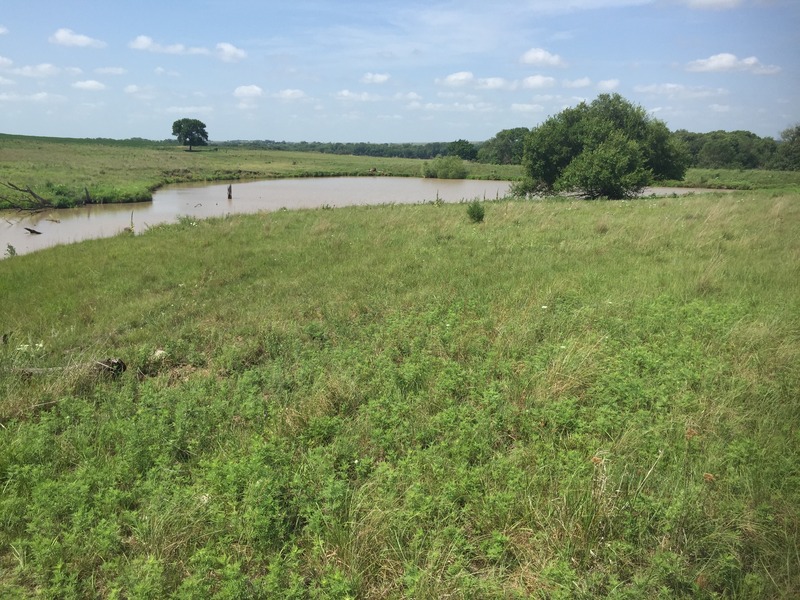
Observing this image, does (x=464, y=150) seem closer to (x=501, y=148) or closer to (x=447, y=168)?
(x=501, y=148)

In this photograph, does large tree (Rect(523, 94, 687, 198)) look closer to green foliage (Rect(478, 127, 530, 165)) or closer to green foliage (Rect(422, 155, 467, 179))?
green foliage (Rect(422, 155, 467, 179))

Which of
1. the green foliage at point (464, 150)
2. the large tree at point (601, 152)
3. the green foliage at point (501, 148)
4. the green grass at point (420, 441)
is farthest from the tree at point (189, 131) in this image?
the green grass at point (420, 441)

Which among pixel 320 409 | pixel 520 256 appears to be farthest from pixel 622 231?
pixel 320 409

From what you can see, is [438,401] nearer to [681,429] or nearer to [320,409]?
[320,409]

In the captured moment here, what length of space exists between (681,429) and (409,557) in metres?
2.45

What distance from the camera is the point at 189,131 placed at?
105 m

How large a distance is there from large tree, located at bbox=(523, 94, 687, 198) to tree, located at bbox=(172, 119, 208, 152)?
299ft

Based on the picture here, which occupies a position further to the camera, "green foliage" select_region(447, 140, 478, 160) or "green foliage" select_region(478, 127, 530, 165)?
"green foliage" select_region(447, 140, 478, 160)

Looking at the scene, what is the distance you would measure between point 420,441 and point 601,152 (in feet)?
102

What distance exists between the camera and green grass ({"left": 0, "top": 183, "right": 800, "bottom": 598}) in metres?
2.73

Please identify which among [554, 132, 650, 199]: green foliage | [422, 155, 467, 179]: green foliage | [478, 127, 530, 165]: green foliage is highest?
[478, 127, 530, 165]: green foliage

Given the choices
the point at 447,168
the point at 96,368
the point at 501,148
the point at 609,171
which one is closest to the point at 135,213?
the point at 96,368

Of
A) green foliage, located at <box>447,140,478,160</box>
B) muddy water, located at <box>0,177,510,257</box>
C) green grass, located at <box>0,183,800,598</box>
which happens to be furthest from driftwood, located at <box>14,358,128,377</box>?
green foliage, located at <box>447,140,478,160</box>

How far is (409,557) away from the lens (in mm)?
2840
